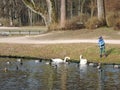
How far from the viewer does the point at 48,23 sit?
67562 millimetres

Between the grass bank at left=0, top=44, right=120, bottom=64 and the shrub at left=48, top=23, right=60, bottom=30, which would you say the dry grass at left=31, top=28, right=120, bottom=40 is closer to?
the shrub at left=48, top=23, right=60, bottom=30

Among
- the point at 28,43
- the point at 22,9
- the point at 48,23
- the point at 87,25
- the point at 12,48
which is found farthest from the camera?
the point at 22,9

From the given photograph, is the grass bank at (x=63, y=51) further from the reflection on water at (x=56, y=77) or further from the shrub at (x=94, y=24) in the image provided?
the shrub at (x=94, y=24)

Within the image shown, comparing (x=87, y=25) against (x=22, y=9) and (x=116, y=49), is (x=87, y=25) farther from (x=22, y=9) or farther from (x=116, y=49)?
(x=22, y=9)

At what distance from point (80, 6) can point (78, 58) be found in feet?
287

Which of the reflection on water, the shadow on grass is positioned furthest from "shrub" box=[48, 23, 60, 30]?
the reflection on water

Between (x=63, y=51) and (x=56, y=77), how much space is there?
14.3 meters

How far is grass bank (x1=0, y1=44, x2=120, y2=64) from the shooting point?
41.3m

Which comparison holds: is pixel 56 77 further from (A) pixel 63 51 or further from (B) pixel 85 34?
(B) pixel 85 34

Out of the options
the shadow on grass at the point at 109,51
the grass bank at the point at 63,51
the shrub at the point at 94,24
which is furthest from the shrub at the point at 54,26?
the shadow on grass at the point at 109,51

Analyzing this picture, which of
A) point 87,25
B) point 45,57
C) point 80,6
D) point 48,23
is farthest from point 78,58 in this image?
point 80,6

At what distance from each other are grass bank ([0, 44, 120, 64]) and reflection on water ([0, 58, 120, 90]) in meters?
3.98

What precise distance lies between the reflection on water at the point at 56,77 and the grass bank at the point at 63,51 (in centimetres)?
398

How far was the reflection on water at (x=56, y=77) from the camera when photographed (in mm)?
26531
